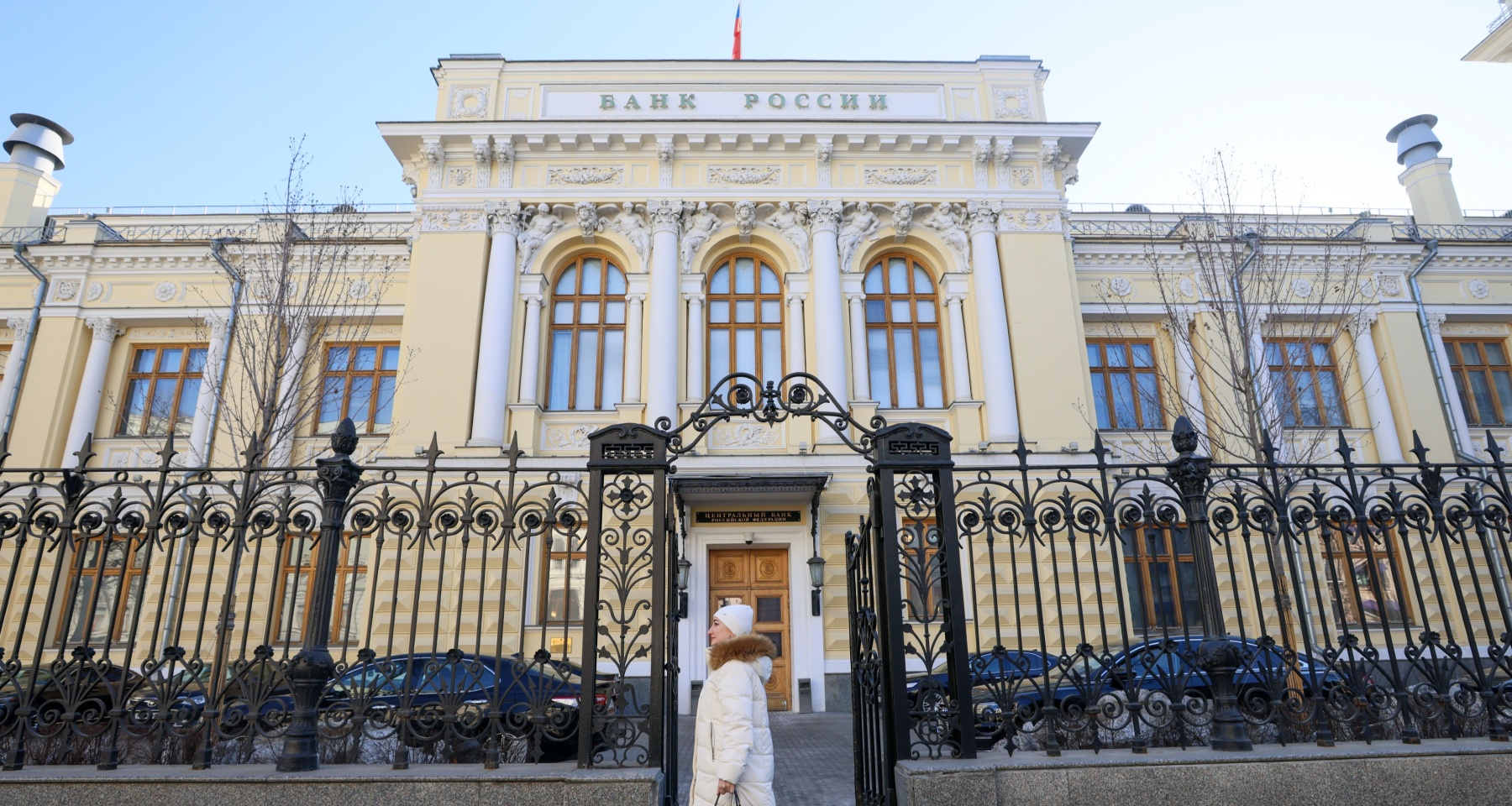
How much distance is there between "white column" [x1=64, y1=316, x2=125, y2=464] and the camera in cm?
1673

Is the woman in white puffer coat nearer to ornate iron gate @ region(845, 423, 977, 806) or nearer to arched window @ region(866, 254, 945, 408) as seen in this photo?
ornate iron gate @ region(845, 423, 977, 806)

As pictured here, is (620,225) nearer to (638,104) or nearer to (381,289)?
(638,104)

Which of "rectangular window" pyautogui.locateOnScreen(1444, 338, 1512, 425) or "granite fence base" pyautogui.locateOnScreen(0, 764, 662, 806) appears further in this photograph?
"rectangular window" pyautogui.locateOnScreen(1444, 338, 1512, 425)

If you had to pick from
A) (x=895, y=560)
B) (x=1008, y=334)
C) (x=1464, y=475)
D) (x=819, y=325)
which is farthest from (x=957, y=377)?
(x=895, y=560)

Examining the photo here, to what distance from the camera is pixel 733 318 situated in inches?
640

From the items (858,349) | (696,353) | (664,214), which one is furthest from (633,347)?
(858,349)

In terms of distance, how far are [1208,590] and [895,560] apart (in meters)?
1.89

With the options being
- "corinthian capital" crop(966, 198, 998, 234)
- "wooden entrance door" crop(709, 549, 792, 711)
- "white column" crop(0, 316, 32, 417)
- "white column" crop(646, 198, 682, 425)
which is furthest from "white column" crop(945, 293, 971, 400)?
"white column" crop(0, 316, 32, 417)

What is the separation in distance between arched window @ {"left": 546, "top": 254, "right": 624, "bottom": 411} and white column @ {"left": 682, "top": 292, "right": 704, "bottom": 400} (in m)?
Answer: 1.31

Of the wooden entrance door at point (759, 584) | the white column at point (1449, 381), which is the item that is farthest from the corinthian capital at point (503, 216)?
the white column at point (1449, 381)

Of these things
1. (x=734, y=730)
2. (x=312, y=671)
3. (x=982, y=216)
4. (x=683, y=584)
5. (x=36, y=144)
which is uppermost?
(x=36, y=144)

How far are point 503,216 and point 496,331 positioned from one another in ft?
8.01

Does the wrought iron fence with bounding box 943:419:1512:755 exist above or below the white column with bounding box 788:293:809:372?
below

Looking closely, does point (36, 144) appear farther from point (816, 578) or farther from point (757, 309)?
point (816, 578)
